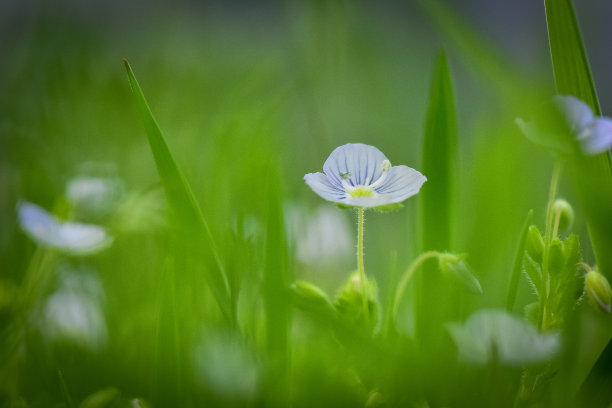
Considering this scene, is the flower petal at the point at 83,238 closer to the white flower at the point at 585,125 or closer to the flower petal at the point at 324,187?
the flower petal at the point at 324,187

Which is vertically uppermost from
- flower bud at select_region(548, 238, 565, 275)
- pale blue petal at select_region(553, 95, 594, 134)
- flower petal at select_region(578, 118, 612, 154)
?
pale blue petal at select_region(553, 95, 594, 134)

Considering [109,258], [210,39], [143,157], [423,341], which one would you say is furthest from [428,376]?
[210,39]

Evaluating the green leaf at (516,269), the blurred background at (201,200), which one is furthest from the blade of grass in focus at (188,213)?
the green leaf at (516,269)

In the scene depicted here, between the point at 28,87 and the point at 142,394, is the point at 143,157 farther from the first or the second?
the point at 142,394

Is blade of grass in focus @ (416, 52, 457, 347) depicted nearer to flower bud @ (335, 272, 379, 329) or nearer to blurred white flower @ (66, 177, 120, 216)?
flower bud @ (335, 272, 379, 329)

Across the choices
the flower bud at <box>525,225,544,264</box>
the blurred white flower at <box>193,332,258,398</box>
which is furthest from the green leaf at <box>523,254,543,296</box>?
the blurred white flower at <box>193,332,258,398</box>

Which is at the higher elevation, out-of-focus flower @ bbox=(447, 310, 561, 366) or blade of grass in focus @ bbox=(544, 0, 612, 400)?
blade of grass in focus @ bbox=(544, 0, 612, 400)

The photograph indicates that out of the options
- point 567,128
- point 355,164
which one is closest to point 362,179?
point 355,164
